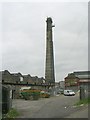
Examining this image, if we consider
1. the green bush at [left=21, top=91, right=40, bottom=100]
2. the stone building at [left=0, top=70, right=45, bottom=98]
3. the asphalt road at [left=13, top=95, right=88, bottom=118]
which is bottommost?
the green bush at [left=21, top=91, right=40, bottom=100]

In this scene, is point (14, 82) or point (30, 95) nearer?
point (30, 95)

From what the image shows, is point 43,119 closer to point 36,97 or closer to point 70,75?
point 36,97

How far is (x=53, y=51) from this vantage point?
70.5 m

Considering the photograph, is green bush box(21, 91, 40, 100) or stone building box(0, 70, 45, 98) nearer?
green bush box(21, 91, 40, 100)

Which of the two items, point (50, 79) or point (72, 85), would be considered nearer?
point (50, 79)

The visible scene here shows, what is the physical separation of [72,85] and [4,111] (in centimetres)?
6955

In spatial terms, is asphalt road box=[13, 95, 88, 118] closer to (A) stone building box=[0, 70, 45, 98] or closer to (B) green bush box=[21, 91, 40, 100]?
(B) green bush box=[21, 91, 40, 100]

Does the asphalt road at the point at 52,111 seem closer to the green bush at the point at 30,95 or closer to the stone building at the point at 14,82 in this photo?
the green bush at the point at 30,95

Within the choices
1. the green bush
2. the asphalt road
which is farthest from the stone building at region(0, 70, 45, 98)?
the asphalt road

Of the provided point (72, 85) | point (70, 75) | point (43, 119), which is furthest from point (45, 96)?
point (70, 75)

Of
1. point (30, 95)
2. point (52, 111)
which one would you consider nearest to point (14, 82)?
point (30, 95)

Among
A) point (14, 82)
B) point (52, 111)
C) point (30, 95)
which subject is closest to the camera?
point (52, 111)

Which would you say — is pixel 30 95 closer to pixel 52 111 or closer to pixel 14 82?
pixel 14 82

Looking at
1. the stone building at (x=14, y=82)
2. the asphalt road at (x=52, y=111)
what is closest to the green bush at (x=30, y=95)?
the stone building at (x=14, y=82)
